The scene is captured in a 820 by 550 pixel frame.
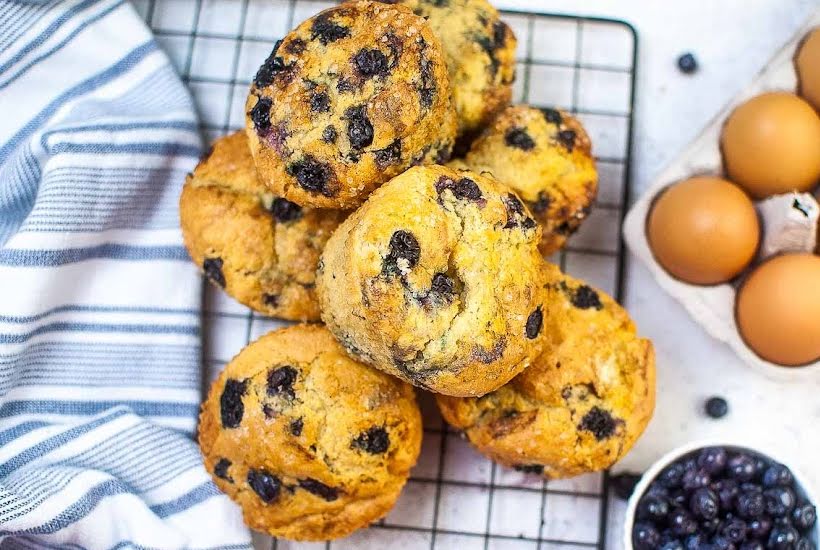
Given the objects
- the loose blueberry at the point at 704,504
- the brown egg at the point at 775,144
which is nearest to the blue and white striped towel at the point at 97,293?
the loose blueberry at the point at 704,504

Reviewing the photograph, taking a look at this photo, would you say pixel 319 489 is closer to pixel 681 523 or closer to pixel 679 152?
pixel 681 523

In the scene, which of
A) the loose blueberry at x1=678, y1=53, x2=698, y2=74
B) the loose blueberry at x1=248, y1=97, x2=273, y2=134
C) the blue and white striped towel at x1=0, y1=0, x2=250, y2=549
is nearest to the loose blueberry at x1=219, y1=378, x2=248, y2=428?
the blue and white striped towel at x1=0, y1=0, x2=250, y2=549

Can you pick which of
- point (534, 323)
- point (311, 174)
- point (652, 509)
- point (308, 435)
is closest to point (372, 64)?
point (311, 174)

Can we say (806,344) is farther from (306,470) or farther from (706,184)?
(306,470)

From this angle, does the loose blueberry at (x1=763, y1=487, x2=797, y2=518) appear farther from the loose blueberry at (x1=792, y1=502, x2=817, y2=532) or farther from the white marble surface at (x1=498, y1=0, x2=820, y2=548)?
the white marble surface at (x1=498, y1=0, x2=820, y2=548)

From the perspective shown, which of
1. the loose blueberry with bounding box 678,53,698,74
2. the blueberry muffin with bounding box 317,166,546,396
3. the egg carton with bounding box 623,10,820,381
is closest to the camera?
the blueberry muffin with bounding box 317,166,546,396

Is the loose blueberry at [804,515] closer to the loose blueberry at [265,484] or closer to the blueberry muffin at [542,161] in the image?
the blueberry muffin at [542,161]
